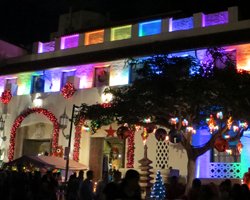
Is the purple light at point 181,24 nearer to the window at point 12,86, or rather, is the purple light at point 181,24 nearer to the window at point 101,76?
the window at point 101,76

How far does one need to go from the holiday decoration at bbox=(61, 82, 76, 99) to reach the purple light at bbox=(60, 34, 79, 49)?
374 centimetres

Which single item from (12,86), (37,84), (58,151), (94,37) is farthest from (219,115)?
(12,86)

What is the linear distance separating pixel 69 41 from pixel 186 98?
14287 mm

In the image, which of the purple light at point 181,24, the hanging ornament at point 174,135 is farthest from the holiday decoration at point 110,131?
the hanging ornament at point 174,135

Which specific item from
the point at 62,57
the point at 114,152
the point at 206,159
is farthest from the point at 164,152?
the point at 62,57

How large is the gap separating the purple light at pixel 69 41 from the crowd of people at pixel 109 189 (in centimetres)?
1417

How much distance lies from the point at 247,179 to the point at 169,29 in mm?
10060

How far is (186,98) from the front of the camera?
596 inches

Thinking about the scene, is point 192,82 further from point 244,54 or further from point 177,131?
point 244,54

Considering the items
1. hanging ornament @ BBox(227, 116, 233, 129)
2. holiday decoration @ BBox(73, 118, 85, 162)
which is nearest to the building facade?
holiday decoration @ BBox(73, 118, 85, 162)

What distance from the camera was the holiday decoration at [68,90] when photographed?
24.4 m

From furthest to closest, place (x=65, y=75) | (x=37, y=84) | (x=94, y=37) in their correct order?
(x=37, y=84) < (x=94, y=37) < (x=65, y=75)

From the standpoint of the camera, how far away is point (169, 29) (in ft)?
77.6

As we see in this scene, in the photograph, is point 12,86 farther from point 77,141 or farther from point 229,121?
point 229,121
